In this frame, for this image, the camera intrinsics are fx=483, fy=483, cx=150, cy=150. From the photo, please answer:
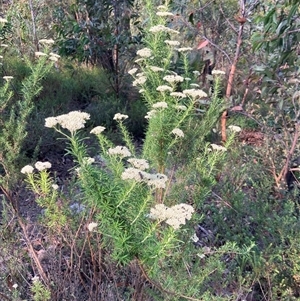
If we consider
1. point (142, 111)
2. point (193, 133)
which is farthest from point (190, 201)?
point (142, 111)

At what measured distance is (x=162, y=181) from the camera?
59.9 inches

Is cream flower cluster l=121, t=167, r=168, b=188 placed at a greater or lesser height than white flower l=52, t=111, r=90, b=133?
lesser

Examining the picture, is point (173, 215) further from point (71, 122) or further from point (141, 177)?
point (71, 122)

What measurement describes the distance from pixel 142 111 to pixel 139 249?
278 centimetres

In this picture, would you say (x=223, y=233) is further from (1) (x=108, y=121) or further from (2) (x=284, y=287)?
(1) (x=108, y=121)

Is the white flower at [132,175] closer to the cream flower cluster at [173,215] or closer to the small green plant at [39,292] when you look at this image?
the cream flower cluster at [173,215]

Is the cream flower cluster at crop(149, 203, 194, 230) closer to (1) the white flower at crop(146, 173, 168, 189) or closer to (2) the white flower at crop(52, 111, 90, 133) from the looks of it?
(1) the white flower at crop(146, 173, 168, 189)

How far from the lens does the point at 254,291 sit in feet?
7.88

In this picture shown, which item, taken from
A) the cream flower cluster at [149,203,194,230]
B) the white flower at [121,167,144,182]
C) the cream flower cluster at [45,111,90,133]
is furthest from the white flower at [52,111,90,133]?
the cream flower cluster at [149,203,194,230]

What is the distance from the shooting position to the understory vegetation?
157 cm

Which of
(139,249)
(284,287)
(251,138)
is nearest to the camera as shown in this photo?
(139,249)

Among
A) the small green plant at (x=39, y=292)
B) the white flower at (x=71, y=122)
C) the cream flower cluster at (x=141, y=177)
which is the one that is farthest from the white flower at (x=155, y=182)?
the small green plant at (x=39, y=292)

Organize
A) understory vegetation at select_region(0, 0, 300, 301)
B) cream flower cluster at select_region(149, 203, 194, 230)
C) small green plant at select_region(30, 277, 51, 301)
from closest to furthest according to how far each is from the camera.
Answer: cream flower cluster at select_region(149, 203, 194, 230)
understory vegetation at select_region(0, 0, 300, 301)
small green plant at select_region(30, 277, 51, 301)

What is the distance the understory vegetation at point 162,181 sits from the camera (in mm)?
1571
